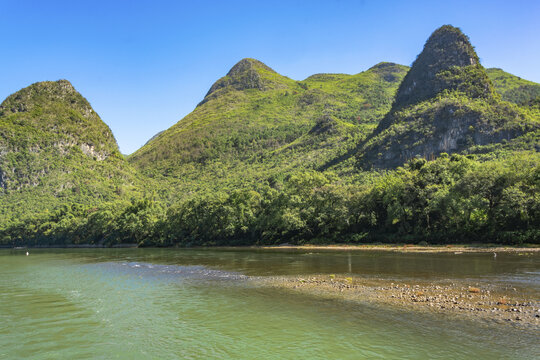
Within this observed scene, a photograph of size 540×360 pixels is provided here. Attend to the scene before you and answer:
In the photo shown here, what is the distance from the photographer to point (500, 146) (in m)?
153

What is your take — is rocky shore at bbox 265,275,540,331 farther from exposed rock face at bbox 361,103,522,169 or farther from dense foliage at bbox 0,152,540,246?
exposed rock face at bbox 361,103,522,169

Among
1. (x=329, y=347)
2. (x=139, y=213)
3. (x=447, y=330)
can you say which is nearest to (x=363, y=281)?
(x=447, y=330)

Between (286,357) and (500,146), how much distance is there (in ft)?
553

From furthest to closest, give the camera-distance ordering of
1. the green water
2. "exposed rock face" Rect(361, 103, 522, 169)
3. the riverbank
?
"exposed rock face" Rect(361, 103, 522, 169) → the riverbank → the green water

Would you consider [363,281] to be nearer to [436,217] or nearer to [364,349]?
[364,349]

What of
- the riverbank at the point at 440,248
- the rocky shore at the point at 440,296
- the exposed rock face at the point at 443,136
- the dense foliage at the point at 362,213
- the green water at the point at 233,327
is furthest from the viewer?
the exposed rock face at the point at 443,136

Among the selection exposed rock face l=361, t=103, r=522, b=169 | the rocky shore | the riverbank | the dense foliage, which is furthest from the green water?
exposed rock face l=361, t=103, r=522, b=169

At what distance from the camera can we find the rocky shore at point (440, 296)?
21844 mm

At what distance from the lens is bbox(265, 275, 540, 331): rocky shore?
2184 centimetres

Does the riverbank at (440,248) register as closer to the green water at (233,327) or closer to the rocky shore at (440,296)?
the green water at (233,327)

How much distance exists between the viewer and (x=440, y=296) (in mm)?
26797

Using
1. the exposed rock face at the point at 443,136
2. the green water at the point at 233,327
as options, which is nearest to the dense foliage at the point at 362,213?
the green water at the point at 233,327

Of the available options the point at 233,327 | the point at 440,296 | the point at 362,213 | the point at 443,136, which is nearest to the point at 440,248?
the point at 362,213

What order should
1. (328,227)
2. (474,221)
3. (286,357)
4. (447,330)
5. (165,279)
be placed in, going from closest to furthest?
(286,357), (447,330), (165,279), (474,221), (328,227)
